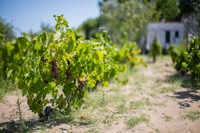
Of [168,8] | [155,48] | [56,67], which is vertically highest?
[168,8]

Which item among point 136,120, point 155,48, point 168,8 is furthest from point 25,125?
point 168,8

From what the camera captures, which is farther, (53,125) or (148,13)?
(148,13)

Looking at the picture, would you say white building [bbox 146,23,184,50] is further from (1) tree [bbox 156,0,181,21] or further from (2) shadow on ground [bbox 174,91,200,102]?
(2) shadow on ground [bbox 174,91,200,102]

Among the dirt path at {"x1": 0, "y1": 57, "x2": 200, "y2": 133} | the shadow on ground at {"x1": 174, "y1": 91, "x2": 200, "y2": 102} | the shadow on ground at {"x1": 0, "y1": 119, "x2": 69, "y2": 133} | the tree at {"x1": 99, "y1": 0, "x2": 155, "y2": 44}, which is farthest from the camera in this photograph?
the tree at {"x1": 99, "y1": 0, "x2": 155, "y2": 44}

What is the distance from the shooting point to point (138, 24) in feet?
67.6

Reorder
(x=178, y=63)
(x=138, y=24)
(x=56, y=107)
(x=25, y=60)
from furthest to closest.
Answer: (x=138, y=24) → (x=178, y=63) → (x=56, y=107) → (x=25, y=60)

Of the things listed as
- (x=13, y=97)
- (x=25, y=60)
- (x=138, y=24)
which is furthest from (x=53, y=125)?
(x=138, y=24)

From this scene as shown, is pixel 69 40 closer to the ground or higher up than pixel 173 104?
higher up

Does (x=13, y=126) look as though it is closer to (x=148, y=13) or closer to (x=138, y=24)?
(x=138, y=24)

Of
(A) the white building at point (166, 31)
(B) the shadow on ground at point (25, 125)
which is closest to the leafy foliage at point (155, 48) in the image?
(A) the white building at point (166, 31)

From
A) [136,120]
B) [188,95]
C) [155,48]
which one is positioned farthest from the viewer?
[155,48]

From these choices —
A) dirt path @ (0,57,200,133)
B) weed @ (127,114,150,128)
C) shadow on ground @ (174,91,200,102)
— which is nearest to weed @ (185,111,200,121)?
dirt path @ (0,57,200,133)

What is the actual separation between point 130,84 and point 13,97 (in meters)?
4.10

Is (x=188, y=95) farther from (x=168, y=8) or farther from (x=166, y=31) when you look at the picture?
(x=168, y=8)
